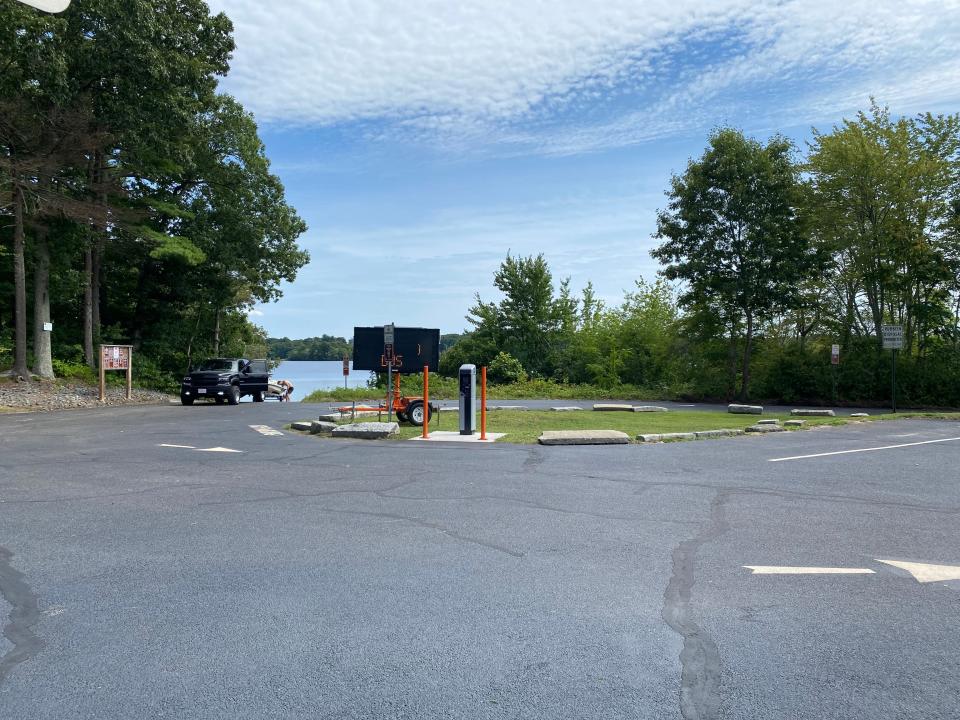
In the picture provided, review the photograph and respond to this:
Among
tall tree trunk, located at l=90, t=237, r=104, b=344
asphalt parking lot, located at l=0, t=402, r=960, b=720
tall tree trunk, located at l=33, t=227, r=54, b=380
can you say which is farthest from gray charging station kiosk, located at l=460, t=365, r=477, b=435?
tall tree trunk, located at l=90, t=237, r=104, b=344

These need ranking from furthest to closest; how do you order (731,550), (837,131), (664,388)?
(664,388), (837,131), (731,550)

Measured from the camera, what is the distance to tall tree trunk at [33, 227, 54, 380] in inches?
1106

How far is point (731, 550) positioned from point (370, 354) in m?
13.0

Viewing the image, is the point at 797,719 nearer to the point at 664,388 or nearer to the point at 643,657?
the point at 643,657

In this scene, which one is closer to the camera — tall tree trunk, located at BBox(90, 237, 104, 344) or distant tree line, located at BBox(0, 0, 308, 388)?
distant tree line, located at BBox(0, 0, 308, 388)

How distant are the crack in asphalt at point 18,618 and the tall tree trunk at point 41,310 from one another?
26.1 meters

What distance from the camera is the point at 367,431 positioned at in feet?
49.0

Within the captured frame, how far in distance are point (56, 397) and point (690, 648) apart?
27271 millimetres

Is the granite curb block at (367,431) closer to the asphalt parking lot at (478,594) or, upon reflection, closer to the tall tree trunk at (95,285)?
the asphalt parking lot at (478,594)

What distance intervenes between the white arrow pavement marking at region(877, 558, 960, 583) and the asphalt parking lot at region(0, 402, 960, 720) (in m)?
0.02

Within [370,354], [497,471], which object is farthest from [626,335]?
[497,471]

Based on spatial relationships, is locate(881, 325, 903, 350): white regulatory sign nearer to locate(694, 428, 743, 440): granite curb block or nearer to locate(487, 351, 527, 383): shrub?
locate(694, 428, 743, 440): granite curb block

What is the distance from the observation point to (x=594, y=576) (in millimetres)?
5246

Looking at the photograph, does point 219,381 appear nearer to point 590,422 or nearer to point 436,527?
point 590,422
